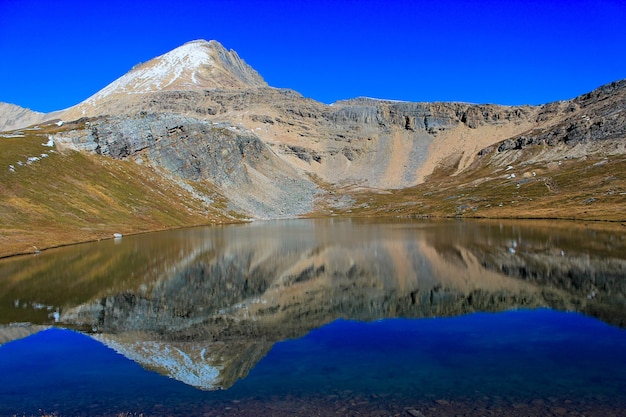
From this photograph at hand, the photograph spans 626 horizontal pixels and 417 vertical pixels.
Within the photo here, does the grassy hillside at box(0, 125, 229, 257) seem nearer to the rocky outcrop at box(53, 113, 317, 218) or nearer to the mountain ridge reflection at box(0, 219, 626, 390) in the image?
the rocky outcrop at box(53, 113, 317, 218)

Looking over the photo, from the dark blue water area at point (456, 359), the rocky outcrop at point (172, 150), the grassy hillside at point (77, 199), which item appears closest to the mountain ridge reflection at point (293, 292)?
the dark blue water area at point (456, 359)

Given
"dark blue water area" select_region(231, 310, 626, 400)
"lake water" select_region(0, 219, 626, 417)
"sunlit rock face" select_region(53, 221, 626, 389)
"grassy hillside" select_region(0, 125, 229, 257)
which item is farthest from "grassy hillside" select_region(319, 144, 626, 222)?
"dark blue water area" select_region(231, 310, 626, 400)

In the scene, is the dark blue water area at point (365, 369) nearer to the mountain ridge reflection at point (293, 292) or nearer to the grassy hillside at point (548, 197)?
the mountain ridge reflection at point (293, 292)

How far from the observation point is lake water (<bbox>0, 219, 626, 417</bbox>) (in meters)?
18.2

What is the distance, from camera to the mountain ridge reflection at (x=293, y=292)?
26380mm

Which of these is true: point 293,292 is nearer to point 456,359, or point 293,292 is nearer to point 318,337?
point 318,337

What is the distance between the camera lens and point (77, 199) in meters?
108

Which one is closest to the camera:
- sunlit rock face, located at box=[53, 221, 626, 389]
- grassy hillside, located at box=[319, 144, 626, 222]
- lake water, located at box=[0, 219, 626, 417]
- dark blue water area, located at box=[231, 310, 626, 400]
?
lake water, located at box=[0, 219, 626, 417]

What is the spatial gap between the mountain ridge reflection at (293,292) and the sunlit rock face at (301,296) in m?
0.10

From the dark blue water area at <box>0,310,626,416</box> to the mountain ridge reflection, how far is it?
1.57 meters

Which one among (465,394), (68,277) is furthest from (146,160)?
(465,394)

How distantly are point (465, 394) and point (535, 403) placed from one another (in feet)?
8.09

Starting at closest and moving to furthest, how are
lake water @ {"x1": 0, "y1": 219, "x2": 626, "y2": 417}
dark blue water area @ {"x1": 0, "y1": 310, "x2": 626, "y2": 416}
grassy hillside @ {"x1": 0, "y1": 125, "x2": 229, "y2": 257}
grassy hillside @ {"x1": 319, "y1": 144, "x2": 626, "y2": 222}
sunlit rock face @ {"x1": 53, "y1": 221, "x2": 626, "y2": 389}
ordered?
lake water @ {"x1": 0, "y1": 219, "x2": 626, "y2": 417} < dark blue water area @ {"x1": 0, "y1": 310, "x2": 626, "y2": 416} < sunlit rock face @ {"x1": 53, "y1": 221, "x2": 626, "y2": 389} < grassy hillside @ {"x1": 0, "y1": 125, "x2": 229, "y2": 257} < grassy hillside @ {"x1": 319, "y1": 144, "x2": 626, "y2": 222}

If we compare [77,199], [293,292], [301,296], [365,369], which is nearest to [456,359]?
[365,369]
